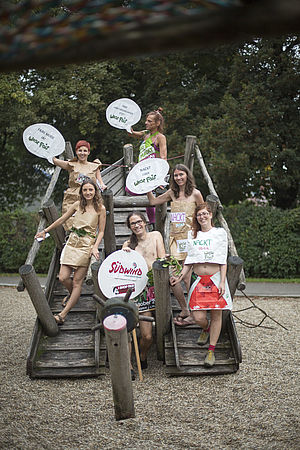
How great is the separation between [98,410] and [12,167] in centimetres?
1540

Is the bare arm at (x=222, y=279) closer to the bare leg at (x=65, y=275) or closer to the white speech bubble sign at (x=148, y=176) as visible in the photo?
the white speech bubble sign at (x=148, y=176)

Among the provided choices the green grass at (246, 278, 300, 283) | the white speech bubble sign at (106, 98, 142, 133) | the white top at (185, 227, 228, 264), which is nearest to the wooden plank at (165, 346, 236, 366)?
the white top at (185, 227, 228, 264)

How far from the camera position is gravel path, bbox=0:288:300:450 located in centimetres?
412

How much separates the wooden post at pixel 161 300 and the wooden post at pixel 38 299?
4.17ft

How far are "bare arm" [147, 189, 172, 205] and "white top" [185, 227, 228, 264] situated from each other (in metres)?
1.00

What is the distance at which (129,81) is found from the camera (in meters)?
17.8

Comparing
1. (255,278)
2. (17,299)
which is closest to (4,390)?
(17,299)

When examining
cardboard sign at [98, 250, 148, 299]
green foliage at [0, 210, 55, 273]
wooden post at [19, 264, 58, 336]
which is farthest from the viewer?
green foliage at [0, 210, 55, 273]

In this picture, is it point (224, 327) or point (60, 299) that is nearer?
point (224, 327)

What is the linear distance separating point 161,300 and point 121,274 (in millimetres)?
586

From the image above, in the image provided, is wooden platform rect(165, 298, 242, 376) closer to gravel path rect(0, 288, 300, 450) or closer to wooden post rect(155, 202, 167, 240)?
gravel path rect(0, 288, 300, 450)

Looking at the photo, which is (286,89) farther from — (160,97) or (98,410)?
(98,410)

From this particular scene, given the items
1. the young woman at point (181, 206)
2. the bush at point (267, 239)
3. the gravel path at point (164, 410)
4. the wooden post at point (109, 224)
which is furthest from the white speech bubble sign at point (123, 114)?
the bush at point (267, 239)

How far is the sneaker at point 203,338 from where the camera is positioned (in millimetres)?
5730
